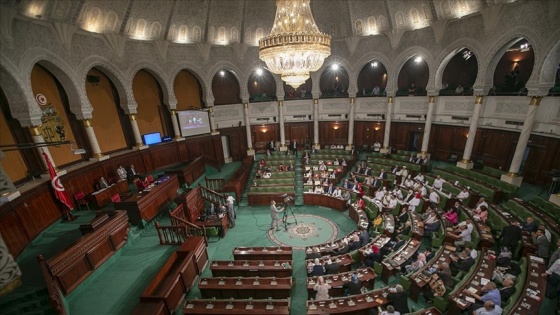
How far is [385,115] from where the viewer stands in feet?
61.5

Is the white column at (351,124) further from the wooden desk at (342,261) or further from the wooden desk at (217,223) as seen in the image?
the wooden desk at (342,261)

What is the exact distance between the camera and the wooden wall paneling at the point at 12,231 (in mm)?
7969

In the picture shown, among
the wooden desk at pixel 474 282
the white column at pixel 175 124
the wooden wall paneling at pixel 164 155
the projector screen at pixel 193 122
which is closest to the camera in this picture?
the wooden desk at pixel 474 282

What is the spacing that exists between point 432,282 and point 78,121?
16.4 metres

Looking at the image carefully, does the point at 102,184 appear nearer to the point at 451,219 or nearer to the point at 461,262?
the point at 461,262

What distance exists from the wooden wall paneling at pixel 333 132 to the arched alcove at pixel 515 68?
9.55 metres

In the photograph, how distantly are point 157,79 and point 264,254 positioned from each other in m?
13.4

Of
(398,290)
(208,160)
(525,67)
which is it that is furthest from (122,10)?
(525,67)

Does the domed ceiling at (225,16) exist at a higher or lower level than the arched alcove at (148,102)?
higher

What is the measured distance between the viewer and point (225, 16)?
16953mm

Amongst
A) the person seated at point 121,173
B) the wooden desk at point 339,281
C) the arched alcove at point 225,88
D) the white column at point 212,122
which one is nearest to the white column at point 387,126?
the arched alcove at point 225,88

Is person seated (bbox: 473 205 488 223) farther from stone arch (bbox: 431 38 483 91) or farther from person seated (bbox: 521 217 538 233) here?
stone arch (bbox: 431 38 483 91)

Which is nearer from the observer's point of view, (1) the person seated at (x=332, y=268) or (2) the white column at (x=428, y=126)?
(1) the person seated at (x=332, y=268)

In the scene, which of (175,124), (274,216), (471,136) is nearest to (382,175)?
(471,136)
